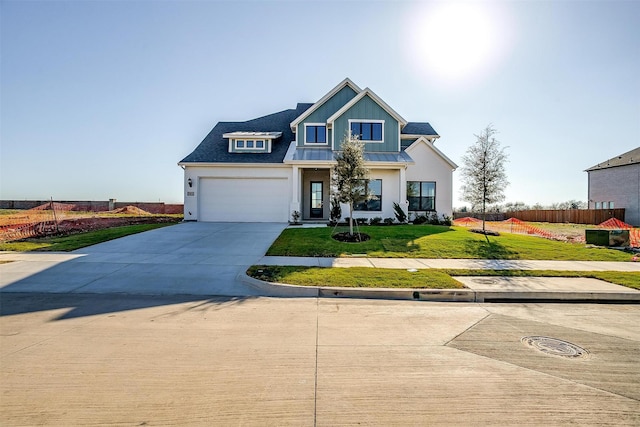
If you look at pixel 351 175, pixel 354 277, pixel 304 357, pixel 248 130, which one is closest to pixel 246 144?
pixel 248 130

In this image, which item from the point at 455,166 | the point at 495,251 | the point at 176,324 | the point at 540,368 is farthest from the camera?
the point at 455,166

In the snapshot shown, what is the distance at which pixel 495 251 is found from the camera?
1186cm

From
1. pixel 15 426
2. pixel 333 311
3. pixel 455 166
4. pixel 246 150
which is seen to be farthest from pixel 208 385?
pixel 455 166

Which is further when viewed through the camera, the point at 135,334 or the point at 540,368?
the point at 135,334

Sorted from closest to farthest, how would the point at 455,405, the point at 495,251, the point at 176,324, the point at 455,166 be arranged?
1. the point at 455,405
2. the point at 176,324
3. the point at 495,251
4. the point at 455,166

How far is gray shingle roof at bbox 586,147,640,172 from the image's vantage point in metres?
32.6

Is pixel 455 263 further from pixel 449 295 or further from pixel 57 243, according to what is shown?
pixel 57 243

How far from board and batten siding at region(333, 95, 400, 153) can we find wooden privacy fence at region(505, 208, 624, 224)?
25675 millimetres

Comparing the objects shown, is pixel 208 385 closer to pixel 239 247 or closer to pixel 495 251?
pixel 239 247

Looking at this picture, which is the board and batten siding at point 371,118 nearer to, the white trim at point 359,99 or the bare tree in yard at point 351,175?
the white trim at point 359,99

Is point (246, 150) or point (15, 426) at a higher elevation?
point (246, 150)

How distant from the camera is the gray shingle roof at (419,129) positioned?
23.4 meters

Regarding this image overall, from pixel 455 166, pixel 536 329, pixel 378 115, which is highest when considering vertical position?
pixel 378 115

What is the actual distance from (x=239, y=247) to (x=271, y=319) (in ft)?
22.9
